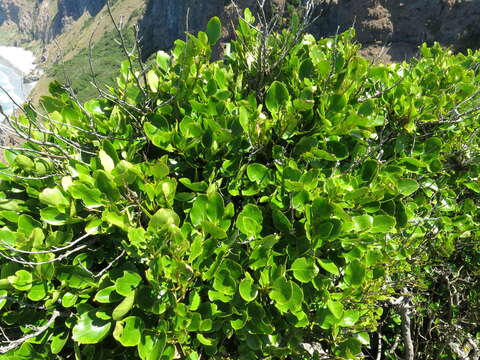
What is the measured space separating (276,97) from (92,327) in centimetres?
145

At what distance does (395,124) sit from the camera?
2133 millimetres

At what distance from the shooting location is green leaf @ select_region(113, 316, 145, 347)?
51.4 inches

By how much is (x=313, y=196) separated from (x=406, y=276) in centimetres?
166

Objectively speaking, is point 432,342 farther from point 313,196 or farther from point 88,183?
point 88,183

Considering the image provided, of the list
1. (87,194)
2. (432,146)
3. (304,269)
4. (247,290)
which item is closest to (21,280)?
(87,194)

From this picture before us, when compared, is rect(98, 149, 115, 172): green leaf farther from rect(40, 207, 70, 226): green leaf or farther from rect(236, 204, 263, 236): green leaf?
rect(236, 204, 263, 236): green leaf

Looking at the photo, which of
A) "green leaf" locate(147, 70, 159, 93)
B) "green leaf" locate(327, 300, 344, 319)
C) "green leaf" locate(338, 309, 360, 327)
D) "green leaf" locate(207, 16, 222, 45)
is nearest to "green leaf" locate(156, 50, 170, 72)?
"green leaf" locate(147, 70, 159, 93)

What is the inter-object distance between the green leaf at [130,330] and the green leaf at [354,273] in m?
0.97

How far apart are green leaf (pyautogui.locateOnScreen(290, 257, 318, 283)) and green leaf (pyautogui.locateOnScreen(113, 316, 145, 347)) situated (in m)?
0.70

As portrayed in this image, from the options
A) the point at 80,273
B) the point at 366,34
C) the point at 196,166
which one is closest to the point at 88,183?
the point at 80,273

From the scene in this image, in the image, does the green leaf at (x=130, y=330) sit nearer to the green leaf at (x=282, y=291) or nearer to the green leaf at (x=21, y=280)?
the green leaf at (x=21, y=280)

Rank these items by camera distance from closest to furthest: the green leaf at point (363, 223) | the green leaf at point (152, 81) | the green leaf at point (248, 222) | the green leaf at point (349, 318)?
the green leaf at point (248, 222) → the green leaf at point (363, 223) → the green leaf at point (349, 318) → the green leaf at point (152, 81)

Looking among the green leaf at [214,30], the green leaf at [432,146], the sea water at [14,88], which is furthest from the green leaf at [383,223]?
the sea water at [14,88]

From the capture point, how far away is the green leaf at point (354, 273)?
154 centimetres
